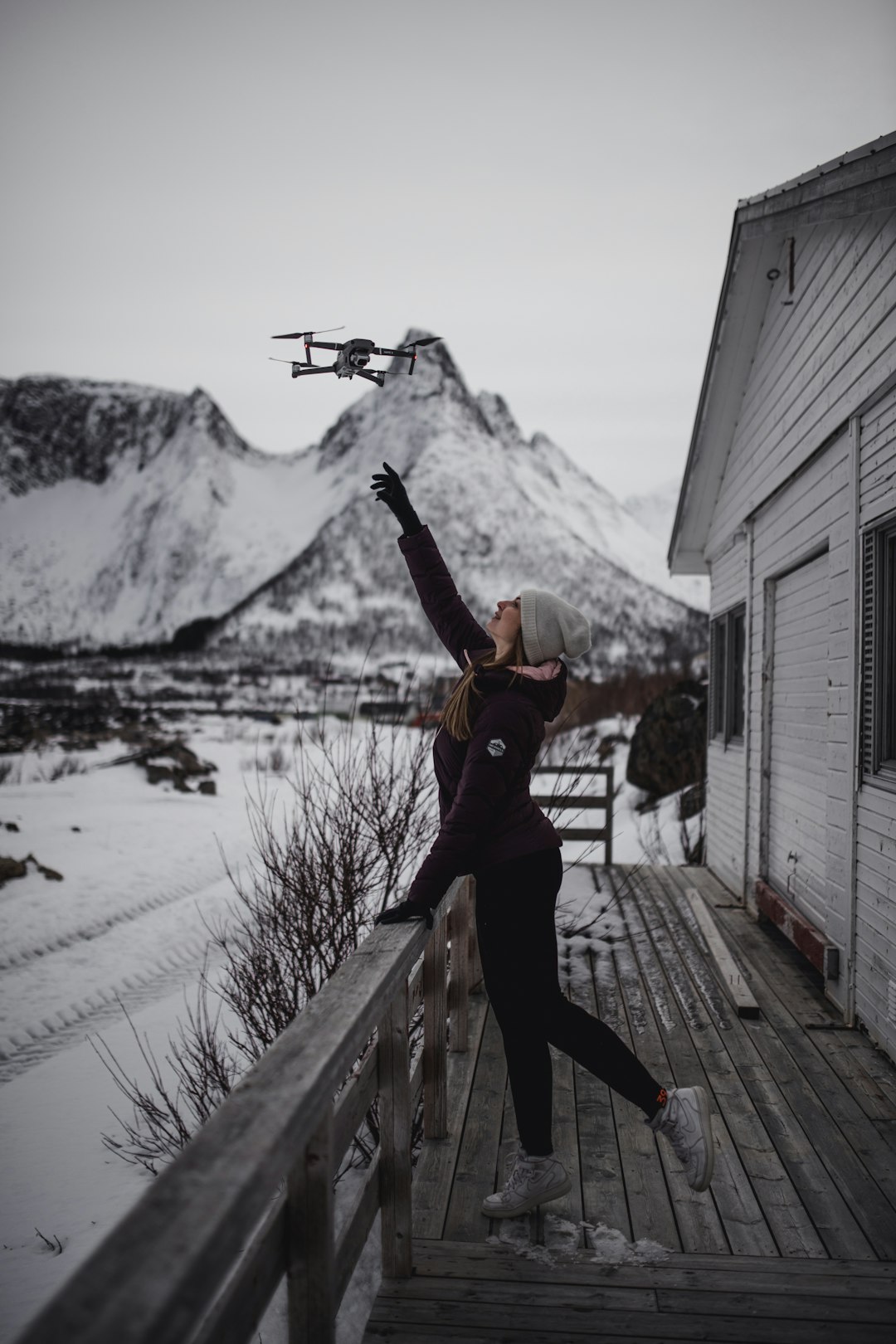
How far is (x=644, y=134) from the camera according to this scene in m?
16.3

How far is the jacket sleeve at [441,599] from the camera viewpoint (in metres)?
3.03

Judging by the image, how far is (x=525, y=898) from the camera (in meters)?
2.60

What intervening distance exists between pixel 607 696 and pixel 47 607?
138m

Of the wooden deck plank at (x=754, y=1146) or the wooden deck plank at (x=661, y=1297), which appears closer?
the wooden deck plank at (x=661, y=1297)

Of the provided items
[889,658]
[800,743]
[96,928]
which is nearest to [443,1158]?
[889,658]

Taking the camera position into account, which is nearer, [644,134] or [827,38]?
[827,38]

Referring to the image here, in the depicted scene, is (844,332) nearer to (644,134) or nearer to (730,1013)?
(730,1013)

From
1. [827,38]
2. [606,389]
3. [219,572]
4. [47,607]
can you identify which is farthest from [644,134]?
[47,607]

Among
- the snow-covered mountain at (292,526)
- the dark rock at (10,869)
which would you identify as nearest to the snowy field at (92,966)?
the dark rock at (10,869)

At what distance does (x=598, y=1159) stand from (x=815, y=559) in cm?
399

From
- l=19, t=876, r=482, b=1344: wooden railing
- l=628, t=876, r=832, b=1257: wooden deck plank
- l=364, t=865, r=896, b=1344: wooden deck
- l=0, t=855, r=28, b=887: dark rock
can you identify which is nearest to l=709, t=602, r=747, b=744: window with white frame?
l=628, t=876, r=832, b=1257: wooden deck plank

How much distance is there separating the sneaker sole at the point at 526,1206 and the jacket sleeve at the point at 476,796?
1025 mm

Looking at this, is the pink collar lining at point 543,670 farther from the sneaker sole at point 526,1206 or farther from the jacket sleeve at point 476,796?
the sneaker sole at point 526,1206

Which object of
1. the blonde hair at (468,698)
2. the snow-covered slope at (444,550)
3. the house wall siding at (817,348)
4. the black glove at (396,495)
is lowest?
the blonde hair at (468,698)
